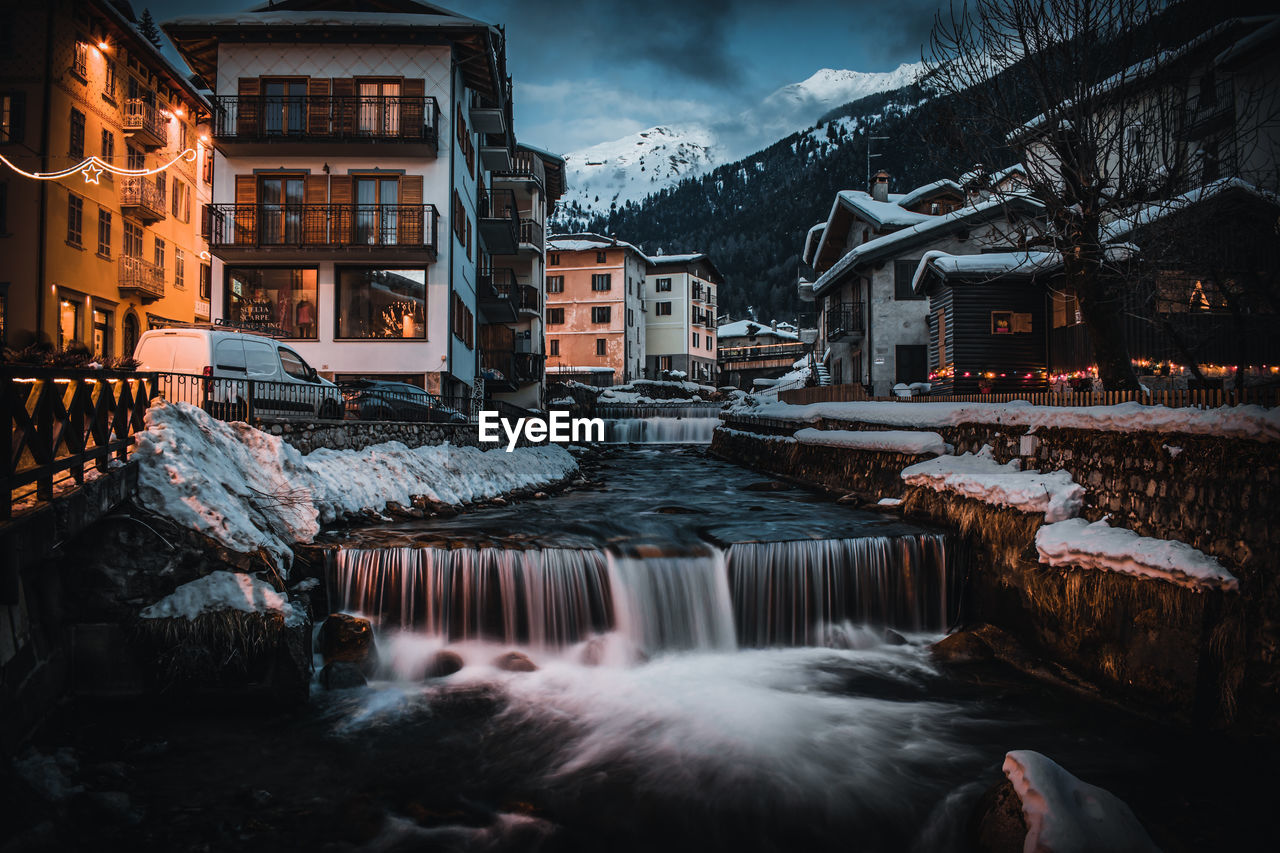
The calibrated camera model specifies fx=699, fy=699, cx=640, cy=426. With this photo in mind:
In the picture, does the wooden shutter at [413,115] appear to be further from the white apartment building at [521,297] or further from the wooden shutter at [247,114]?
the white apartment building at [521,297]

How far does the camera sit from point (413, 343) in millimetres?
24375

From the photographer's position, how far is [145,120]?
33250mm

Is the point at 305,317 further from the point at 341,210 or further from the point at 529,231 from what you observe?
the point at 529,231

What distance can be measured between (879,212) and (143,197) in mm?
35775

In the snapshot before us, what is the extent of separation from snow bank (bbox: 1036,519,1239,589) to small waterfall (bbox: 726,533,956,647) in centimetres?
198

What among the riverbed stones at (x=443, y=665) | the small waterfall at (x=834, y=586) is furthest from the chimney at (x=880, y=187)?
the riverbed stones at (x=443, y=665)

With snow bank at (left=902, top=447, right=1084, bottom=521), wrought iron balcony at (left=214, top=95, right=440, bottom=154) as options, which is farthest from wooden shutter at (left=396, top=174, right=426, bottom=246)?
snow bank at (left=902, top=447, right=1084, bottom=521)

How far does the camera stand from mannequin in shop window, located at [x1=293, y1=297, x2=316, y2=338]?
24469mm

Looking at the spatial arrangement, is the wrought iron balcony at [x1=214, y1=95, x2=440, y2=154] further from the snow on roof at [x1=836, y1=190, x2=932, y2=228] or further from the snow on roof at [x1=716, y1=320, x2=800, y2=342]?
the snow on roof at [x1=716, y1=320, x2=800, y2=342]

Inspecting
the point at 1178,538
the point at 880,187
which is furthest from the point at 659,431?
the point at 1178,538

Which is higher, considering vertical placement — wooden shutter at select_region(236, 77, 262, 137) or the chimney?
the chimney

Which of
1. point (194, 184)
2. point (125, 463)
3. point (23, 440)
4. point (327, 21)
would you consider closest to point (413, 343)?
point (327, 21)

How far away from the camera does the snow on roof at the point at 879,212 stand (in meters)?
34.1

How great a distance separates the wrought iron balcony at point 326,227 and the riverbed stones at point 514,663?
1814 cm
